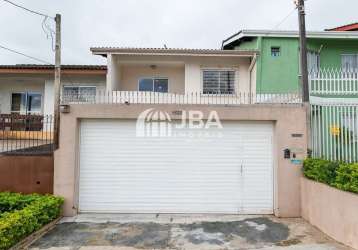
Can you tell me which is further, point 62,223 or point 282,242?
point 62,223

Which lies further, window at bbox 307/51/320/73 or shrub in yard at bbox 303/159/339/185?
window at bbox 307/51/320/73

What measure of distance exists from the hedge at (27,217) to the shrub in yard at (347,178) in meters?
6.72

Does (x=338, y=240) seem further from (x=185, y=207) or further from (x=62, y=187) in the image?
(x=62, y=187)

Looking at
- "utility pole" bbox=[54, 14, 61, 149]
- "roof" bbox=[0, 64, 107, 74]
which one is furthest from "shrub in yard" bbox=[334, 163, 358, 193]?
"roof" bbox=[0, 64, 107, 74]

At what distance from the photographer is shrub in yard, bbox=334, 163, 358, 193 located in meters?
5.56

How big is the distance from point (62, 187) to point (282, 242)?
592 centimetres

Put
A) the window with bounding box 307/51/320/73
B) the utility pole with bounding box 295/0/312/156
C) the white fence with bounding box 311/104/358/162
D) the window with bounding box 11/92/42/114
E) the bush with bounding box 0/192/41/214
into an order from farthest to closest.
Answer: the window with bounding box 11/92/42/114
the window with bounding box 307/51/320/73
the utility pole with bounding box 295/0/312/156
the white fence with bounding box 311/104/358/162
the bush with bounding box 0/192/41/214

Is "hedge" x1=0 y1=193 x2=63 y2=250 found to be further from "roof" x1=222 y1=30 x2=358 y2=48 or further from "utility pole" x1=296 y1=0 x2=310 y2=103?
"roof" x1=222 y1=30 x2=358 y2=48

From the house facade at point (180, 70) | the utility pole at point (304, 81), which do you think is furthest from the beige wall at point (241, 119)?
the house facade at point (180, 70)

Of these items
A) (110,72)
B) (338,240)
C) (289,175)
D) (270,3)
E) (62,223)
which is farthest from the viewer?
(110,72)

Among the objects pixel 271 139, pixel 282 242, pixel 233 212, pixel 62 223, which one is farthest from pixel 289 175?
pixel 62 223

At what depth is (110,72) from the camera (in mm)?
13930

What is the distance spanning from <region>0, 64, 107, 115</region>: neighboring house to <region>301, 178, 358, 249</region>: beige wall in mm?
11461

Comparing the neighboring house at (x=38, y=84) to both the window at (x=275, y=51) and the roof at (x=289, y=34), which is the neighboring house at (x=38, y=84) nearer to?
the roof at (x=289, y=34)
